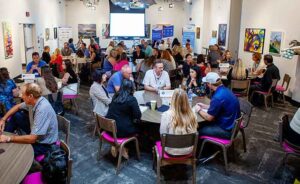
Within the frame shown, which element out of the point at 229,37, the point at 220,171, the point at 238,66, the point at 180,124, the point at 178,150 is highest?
the point at 229,37

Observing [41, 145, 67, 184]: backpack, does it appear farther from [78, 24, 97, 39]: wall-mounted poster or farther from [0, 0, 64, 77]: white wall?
[78, 24, 97, 39]: wall-mounted poster

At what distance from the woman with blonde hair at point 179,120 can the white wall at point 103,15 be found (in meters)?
14.6

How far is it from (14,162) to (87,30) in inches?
612

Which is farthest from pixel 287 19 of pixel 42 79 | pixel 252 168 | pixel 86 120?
pixel 42 79

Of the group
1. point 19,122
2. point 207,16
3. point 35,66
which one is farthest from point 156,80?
point 207,16

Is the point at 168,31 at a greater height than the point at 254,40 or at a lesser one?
greater

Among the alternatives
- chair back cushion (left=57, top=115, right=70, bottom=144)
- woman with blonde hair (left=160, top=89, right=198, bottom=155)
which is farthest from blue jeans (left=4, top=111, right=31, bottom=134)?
woman with blonde hair (left=160, top=89, right=198, bottom=155)

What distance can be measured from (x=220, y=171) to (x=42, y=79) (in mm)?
3389

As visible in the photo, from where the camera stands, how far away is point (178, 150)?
316 cm

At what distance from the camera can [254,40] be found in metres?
9.15

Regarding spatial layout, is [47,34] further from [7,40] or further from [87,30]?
[7,40]

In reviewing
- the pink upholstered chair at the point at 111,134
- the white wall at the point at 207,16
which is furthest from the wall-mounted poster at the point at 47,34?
the pink upholstered chair at the point at 111,134

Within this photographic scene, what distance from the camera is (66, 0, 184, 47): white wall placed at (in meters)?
16.8

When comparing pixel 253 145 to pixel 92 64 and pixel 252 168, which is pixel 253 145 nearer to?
pixel 252 168
